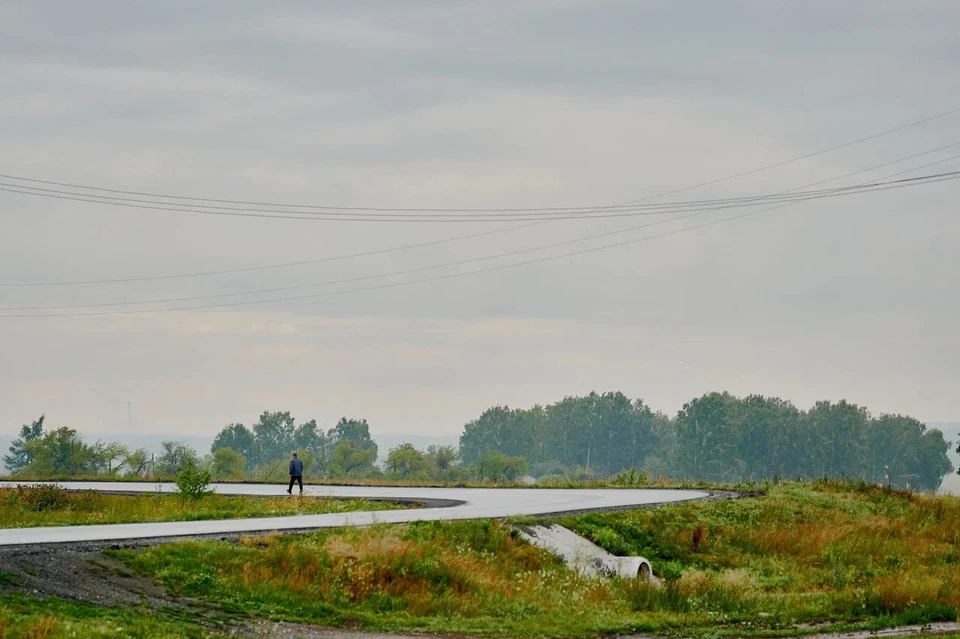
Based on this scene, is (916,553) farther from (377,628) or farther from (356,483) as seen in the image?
(356,483)

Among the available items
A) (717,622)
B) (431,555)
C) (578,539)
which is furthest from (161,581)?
(578,539)

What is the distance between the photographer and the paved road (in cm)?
2639

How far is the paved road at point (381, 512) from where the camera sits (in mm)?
26391

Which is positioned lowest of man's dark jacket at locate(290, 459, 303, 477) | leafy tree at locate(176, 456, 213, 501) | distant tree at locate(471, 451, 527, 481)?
leafy tree at locate(176, 456, 213, 501)

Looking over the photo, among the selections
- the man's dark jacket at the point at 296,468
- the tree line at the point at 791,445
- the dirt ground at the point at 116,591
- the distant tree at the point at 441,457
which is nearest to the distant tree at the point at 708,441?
the tree line at the point at 791,445

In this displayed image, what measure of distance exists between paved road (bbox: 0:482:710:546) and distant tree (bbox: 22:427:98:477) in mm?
94625

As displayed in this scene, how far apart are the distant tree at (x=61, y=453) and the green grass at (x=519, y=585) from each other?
399ft

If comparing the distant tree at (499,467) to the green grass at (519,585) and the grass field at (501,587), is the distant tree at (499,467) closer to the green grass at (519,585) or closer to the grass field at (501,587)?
the green grass at (519,585)

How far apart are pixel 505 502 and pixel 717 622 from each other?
18.5m

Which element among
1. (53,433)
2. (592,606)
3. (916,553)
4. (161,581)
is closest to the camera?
(161,581)

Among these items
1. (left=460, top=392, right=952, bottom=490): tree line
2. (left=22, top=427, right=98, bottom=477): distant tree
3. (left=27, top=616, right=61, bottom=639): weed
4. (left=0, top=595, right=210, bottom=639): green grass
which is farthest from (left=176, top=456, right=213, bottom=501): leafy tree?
(left=460, top=392, right=952, bottom=490): tree line

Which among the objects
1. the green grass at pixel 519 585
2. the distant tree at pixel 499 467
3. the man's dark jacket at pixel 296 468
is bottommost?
the green grass at pixel 519 585

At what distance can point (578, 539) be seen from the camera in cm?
3083

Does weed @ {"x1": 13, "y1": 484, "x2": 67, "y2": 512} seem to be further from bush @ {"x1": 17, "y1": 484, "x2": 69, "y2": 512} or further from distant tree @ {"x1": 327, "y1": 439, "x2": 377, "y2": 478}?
distant tree @ {"x1": 327, "y1": 439, "x2": 377, "y2": 478}
